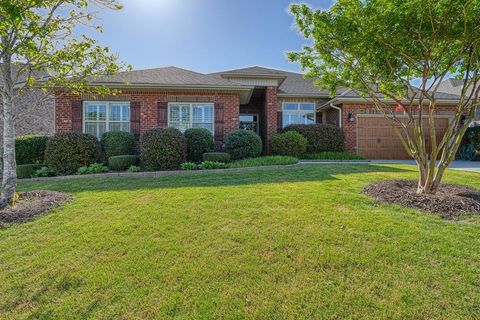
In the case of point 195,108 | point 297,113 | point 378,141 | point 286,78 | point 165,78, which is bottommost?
point 378,141

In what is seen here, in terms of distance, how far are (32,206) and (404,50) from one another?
7.36 m

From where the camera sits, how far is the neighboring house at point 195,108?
11.1m

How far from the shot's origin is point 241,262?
2840 mm

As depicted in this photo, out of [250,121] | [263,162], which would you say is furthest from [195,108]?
[250,121]

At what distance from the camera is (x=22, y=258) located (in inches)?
119

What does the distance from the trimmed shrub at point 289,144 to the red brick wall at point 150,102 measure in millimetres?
2018

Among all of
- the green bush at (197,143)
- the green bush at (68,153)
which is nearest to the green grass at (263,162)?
the green bush at (197,143)

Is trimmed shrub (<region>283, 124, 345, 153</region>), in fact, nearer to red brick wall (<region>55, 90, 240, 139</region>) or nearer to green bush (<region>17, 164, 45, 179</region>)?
red brick wall (<region>55, 90, 240, 139</region>)

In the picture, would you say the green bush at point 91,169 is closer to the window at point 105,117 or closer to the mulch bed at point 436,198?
the window at point 105,117

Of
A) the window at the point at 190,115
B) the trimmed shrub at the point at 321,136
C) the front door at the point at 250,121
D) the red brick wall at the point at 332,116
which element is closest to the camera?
the window at the point at 190,115

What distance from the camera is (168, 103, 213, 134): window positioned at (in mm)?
11586

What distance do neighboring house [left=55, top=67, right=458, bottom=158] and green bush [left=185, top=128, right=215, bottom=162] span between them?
1.12m

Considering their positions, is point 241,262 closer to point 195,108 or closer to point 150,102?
point 195,108

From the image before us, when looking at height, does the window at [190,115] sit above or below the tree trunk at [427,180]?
above
